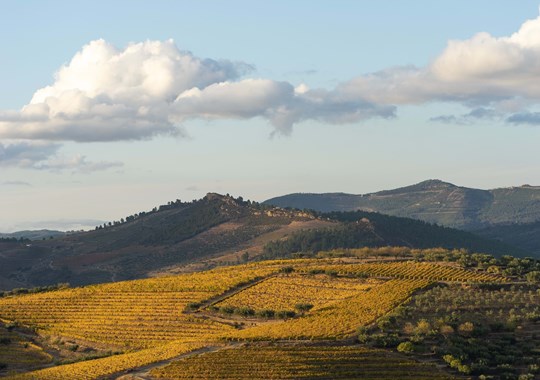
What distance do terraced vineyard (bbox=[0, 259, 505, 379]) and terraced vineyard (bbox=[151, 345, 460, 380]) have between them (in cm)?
19

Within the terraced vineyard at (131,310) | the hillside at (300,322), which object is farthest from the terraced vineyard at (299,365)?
the terraced vineyard at (131,310)

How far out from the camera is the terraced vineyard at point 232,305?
79062 mm

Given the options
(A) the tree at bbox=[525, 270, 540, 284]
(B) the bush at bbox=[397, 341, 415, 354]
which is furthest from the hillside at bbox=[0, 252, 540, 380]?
(A) the tree at bbox=[525, 270, 540, 284]

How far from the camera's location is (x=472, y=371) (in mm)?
78000

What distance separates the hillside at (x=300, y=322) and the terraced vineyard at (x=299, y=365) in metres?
0.15

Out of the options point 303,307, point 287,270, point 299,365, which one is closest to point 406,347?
point 299,365

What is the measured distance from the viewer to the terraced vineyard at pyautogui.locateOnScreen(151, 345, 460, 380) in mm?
73188

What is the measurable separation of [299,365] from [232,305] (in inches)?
1669

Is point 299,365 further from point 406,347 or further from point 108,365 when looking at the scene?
point 108,365

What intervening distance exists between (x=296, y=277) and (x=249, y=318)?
75.1ft

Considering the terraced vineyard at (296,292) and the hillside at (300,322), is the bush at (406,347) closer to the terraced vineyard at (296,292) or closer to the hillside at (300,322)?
the hillside at (300,322)

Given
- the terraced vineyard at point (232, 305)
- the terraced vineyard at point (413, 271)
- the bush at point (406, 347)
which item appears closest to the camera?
the terraced vineyard at point (232, 305)

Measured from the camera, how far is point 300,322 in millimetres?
97562

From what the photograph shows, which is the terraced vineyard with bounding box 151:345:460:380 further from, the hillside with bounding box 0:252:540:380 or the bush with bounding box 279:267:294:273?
the bush with bounding box 279:267:294:273
